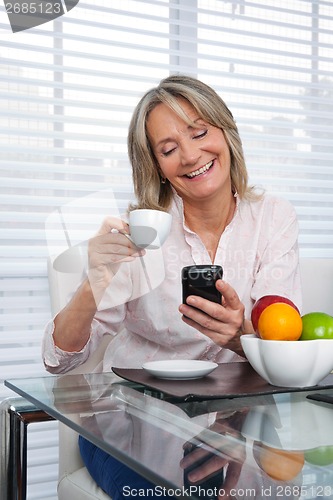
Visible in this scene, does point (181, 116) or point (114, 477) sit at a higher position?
point (181, 116)

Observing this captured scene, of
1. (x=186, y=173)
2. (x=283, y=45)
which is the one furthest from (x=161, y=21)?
(x=186, y=173)

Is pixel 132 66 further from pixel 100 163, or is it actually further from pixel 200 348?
pixel 200 348

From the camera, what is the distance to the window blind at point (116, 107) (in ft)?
7.79

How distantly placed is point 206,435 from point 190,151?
1.03 metres

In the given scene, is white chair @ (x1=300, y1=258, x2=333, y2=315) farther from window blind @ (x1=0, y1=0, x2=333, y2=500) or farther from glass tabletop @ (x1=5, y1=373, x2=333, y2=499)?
glass tabletop @ (x1=5, y1=373, x2=333, y2=499)

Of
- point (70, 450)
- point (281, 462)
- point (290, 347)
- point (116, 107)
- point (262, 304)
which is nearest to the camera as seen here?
A: point (281, 462)

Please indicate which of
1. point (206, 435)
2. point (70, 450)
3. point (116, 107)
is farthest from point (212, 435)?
point (116, 107)

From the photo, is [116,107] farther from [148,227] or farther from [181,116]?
[148,227]

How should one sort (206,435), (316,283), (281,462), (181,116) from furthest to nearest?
(316,283) → (181,116) → (206,435) → (281,462)

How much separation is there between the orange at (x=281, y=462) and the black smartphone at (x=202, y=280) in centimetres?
55

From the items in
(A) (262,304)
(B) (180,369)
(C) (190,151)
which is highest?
(C) (190,151)

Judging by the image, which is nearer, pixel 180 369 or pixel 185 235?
pixel 180 369

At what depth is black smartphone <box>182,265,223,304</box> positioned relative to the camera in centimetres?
133

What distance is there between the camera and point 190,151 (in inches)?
69.7
